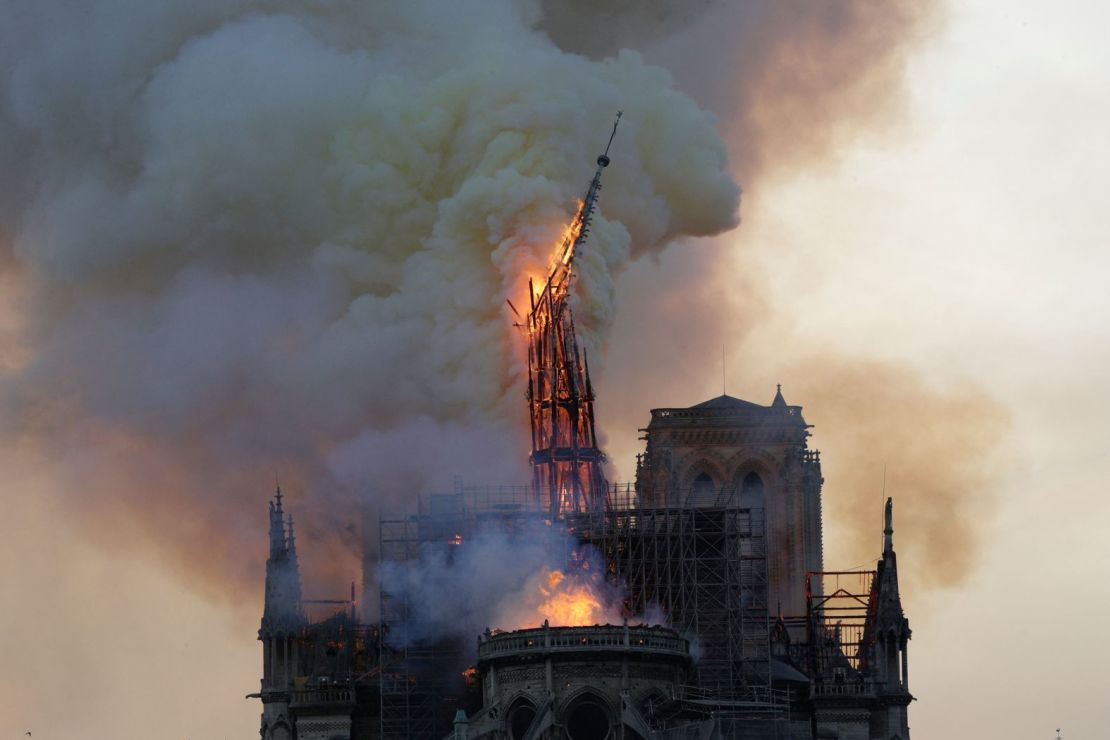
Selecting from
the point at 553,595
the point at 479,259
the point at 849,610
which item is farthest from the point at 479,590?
the point at 849,610

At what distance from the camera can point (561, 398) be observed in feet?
570

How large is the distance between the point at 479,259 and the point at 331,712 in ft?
84.8

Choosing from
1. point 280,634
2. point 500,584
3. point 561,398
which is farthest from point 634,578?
point 280,634

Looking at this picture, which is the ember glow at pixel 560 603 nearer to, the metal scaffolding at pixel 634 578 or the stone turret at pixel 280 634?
the metal scaffolding at pixel 634 578

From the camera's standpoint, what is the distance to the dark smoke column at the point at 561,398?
173m

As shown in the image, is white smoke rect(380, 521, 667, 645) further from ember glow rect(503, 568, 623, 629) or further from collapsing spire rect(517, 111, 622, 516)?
collapsing spire rect(517, 111, 622, 516)

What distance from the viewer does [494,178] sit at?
176375 millimetres

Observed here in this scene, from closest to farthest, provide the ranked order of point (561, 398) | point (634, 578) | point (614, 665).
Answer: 1. point (614, 665)
2. point (634, 578)
3. point (561, 398)

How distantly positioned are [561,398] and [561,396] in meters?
0.16

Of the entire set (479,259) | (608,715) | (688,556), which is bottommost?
(608,715)

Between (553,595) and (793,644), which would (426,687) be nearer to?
(553,595)

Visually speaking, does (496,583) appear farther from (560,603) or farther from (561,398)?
(561,398)

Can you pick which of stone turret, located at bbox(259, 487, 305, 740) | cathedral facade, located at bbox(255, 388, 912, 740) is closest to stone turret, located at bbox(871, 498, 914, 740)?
cathedral facade, located at bbox(255, 388, 912, 740)

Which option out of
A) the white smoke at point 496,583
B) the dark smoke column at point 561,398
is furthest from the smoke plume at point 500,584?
the dark smoke column at point 561,398
